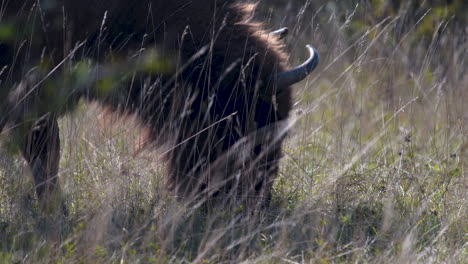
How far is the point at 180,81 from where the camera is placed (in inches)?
195

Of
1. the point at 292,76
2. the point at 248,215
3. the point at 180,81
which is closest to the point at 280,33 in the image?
the point at 292,76

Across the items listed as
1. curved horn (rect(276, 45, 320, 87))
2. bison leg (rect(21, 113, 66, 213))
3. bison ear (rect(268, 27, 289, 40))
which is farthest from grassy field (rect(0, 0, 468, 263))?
bison ear (rect(268, 27, 289, 40))

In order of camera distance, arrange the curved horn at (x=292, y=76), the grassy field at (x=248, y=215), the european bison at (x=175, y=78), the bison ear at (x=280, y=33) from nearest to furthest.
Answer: the grassy field at (x=248, y=215)
the european bison at (x=175, y=78)
the curved horn at (x=292, y=76)
the bison ear at (x=280, y=33)

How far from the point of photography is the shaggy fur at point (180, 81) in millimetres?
4727

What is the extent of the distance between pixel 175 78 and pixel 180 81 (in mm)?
43

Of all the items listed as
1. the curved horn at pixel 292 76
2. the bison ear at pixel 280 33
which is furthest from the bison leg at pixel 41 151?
the bison ear at pixel 280 33

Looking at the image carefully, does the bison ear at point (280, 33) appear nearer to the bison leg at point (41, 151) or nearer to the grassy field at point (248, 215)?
the grassy field at point (248, 215)

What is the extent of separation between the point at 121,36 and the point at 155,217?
138 centimetres

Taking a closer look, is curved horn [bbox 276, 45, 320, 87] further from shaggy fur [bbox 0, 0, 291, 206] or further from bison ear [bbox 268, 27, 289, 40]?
bison ear [bbox 268, 27, 289, 40]

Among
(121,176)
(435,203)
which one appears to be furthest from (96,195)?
(435,203)

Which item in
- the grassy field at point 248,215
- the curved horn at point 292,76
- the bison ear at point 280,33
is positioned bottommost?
the grassy field at point 248,215

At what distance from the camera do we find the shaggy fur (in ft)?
15.5

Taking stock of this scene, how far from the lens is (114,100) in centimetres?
521

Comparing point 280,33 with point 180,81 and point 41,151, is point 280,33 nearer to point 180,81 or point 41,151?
point 180,81
